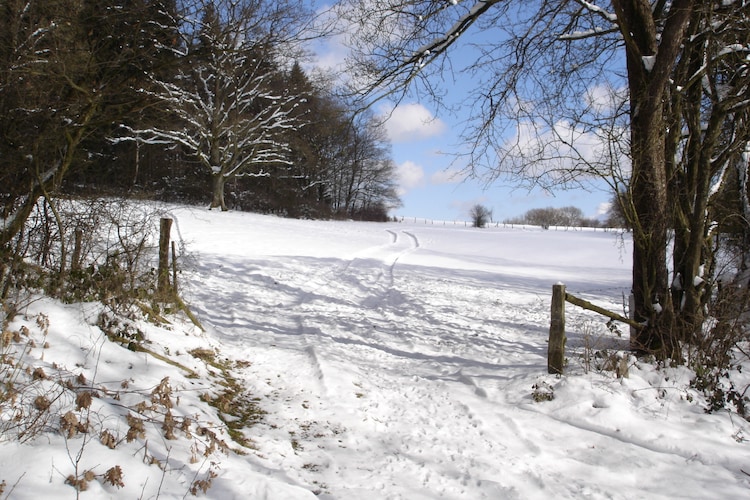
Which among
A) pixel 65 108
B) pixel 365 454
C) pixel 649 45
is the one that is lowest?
pixel 365 454

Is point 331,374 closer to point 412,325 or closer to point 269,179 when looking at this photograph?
point 412,325

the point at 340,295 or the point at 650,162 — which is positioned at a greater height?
the point at 650,162

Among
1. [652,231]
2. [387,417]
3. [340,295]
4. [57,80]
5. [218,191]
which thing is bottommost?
[387,417]

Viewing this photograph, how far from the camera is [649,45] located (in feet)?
18.0

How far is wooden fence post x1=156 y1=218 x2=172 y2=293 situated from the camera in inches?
255

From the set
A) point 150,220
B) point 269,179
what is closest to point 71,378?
point 150,220

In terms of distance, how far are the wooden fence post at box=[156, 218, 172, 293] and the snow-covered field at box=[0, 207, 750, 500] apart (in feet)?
2.50

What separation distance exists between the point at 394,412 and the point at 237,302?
16.4 ft

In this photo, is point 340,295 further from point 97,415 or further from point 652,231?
point 97,415

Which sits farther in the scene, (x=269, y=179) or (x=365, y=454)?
(x=269, y=179)

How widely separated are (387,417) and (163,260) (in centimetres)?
437

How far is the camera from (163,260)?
22.3 ft

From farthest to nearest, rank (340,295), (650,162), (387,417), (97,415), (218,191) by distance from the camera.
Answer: (218,191) → (340,295) → (650,162) → (387,417) → (97,415)

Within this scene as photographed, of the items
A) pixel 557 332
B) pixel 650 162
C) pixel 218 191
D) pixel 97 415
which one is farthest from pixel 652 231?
pixel 218 191
